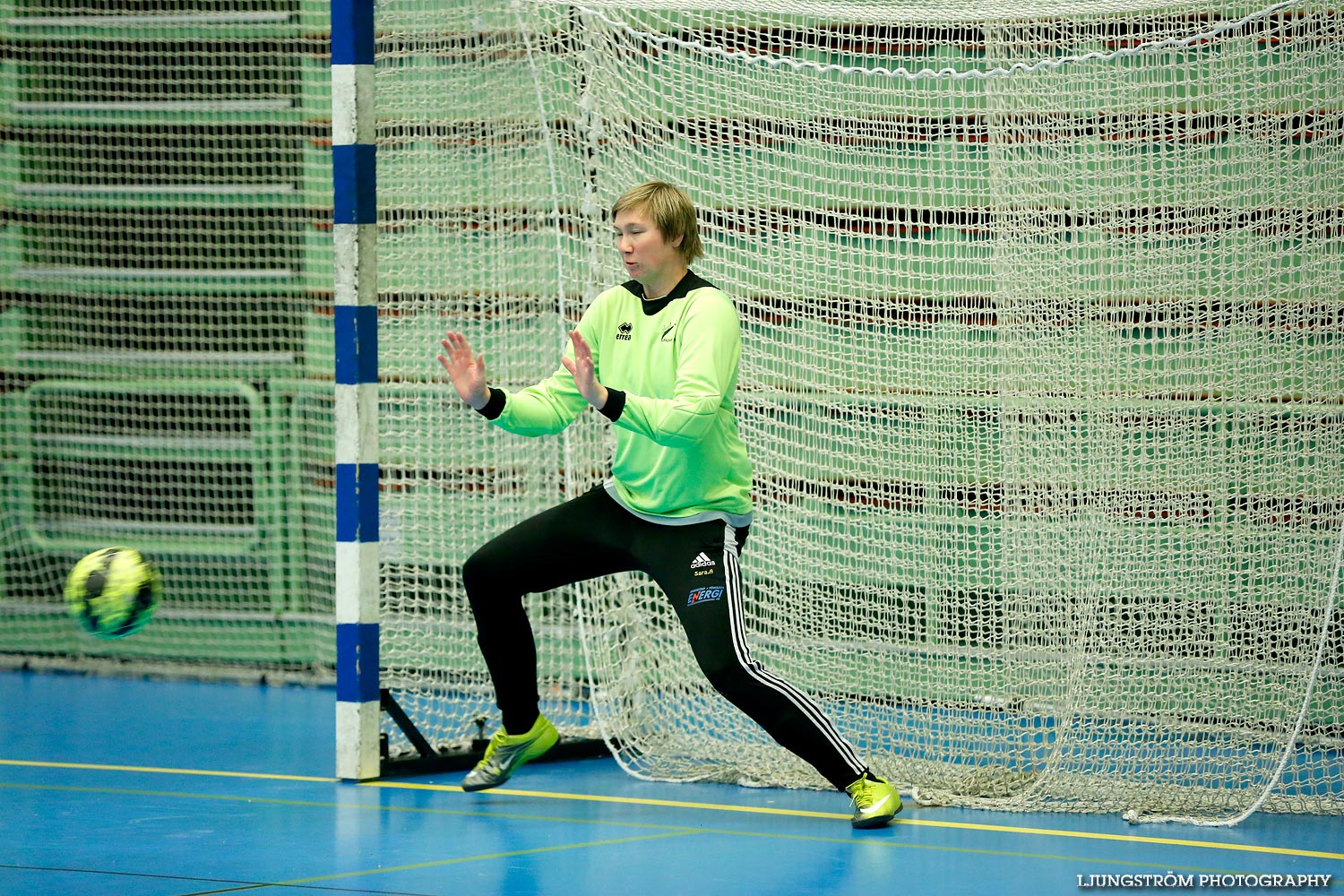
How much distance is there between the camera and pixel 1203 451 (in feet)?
19.2

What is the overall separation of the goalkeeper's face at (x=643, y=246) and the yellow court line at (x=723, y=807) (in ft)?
5.66

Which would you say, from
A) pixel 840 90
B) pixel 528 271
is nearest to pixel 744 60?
pixel 840 90

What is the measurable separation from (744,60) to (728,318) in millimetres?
1723

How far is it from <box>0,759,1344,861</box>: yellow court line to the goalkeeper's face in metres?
1.72

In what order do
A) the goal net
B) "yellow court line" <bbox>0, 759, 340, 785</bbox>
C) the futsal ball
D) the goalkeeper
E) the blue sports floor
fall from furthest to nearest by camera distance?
"yellow court line" <bbox>0, 759, 340, 785</bbox>, the goal net, the futsal ball, the goalkeeper, the blue sports floor

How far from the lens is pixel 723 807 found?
568 centimetres

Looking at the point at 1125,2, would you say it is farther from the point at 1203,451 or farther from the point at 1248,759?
the point at 1248,759

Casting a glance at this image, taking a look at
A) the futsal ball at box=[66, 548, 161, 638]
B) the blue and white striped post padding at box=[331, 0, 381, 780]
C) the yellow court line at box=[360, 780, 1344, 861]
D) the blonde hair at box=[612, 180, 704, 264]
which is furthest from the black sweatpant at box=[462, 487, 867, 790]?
the futsal ball at box=[66, 548, 161, 638]

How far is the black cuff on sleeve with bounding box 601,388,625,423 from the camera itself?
487 centimetres

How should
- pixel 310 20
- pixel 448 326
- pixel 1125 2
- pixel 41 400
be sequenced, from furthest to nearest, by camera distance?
pixel 41 400 < pixel 310 20 < pixel 448 326 < pixel 1125 2

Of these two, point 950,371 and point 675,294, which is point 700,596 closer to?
point 675,294

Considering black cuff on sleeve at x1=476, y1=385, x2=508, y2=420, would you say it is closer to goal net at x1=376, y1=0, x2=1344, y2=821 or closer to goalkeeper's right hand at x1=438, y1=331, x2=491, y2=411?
goalkeeper's right hand at x1=438, y1=331, x2=491, y2=411

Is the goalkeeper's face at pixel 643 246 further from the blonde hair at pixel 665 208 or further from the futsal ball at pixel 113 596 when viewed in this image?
the futsal ball at pixel 113 596

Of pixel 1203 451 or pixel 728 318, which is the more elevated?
pixel 728 318
